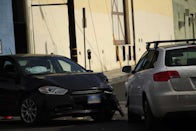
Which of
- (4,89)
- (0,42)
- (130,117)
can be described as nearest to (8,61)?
(4,89)

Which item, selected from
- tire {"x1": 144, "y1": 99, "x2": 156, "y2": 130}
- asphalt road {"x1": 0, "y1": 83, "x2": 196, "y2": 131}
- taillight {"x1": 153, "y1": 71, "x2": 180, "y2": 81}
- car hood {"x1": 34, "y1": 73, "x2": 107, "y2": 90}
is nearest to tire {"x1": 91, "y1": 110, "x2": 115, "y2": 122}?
asphalt road {"x1": 0, "y1": 83, "x2": 196, "y2": 131}

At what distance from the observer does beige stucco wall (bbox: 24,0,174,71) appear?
91.7 feet

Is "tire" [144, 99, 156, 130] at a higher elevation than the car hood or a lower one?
lower

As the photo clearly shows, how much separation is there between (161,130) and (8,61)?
4.24 m

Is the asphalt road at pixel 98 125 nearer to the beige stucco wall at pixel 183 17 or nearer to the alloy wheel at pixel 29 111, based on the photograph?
the alloy wheel at pixel 29 111

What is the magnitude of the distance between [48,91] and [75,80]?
609 millimetres

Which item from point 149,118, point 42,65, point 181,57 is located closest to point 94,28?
point 42,65

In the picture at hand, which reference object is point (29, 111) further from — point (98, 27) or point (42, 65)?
point (98, 27)

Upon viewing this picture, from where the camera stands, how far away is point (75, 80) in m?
12.0

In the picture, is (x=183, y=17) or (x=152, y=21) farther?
(x=183, y=17)

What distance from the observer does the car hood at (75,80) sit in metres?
11.8

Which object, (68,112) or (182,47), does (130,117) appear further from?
(182,47)

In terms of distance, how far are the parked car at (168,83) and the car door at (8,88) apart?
2828mm

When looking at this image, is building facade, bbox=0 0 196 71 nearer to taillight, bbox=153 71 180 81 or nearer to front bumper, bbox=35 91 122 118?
front bumper, bbox=35 91 122 118
